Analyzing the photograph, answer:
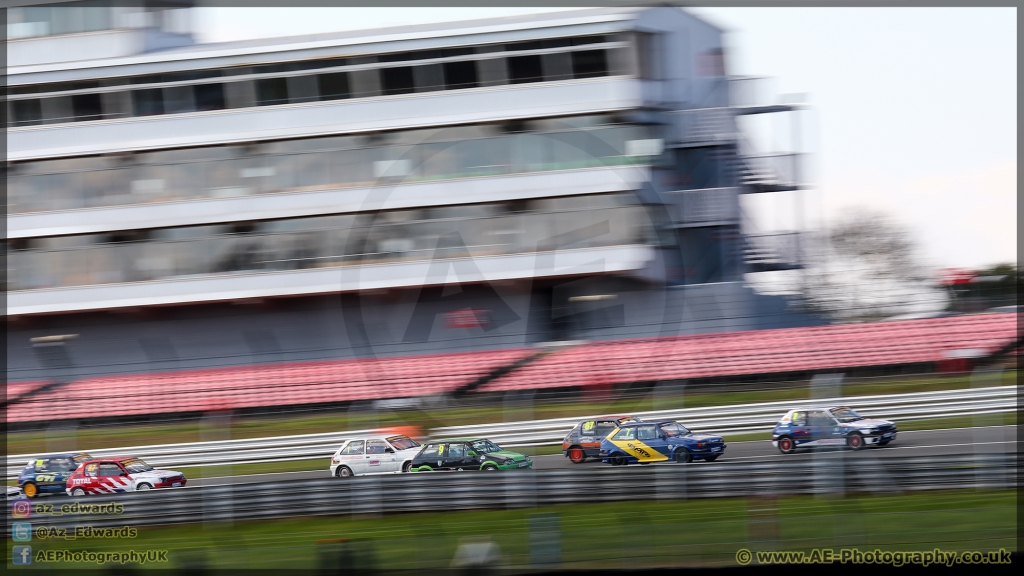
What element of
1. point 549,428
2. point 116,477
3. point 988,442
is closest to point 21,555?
point 116,477

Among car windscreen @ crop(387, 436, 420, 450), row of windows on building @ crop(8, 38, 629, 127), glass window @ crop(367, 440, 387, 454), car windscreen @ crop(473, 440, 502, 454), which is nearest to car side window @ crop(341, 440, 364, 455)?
glass window @ crop(367, 440, 387, 454)

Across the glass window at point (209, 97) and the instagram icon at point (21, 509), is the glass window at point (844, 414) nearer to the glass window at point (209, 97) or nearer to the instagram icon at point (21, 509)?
the instagram icon at point (21, 509)

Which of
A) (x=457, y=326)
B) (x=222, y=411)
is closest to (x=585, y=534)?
(x=222, y=411)

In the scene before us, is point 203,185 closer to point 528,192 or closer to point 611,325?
point 528,192

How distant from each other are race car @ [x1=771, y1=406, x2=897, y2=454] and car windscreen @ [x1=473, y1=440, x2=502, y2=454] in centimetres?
300

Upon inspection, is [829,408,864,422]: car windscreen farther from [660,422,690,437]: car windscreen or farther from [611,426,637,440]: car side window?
[611,426,637,440]: car side window

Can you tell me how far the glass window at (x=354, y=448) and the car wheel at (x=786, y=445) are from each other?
4.71 meters

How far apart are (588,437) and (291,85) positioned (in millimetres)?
9971

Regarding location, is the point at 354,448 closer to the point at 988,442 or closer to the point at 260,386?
the point at 260,386

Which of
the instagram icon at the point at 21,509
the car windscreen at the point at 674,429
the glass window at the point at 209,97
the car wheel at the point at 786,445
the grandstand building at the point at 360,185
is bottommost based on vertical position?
the car windscreen at the point at 674,429

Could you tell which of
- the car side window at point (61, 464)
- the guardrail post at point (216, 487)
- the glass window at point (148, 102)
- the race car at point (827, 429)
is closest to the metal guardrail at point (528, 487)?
the guardrail post at point (216, 487)

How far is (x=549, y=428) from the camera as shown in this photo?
384 inches

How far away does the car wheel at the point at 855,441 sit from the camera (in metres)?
7.78

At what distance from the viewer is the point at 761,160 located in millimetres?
17250
